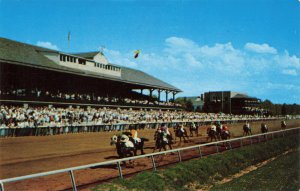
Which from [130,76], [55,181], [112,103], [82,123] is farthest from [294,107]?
[55,181]

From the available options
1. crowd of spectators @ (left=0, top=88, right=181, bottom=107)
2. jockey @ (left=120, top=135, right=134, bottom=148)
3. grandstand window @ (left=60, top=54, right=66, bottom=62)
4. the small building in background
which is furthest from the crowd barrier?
the small building in background

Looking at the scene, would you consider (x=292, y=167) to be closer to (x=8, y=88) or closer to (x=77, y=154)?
(x=77, y=154)

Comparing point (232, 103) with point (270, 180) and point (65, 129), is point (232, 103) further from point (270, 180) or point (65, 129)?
point (270, 180)

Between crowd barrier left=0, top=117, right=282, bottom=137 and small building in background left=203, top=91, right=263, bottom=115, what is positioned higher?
small building in background left=203, top=91, right=263, bottom=115

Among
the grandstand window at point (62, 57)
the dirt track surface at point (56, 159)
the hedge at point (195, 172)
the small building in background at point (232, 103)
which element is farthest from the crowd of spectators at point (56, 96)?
the small building in background at point (232, 103)

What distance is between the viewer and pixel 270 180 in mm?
10609

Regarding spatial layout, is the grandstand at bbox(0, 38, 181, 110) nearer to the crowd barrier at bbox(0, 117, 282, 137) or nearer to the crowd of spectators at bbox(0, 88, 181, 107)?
the crowd of spectators at bbox(0, 88, 181, 107)

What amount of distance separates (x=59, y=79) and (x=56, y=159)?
20.0 m

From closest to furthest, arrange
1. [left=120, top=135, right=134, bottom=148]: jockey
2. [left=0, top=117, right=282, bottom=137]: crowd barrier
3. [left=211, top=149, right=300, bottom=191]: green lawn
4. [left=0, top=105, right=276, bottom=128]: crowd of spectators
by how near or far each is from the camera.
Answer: [left=211, top=149, right=300, bottom=191]: green lawn
[left=120, top=135, right=134, bottom=148]: jockey
[left=0, top=117, right=282, bottom=137]: crowd barrier
[left=0, top=105, right=276, bottom=128]: crowd of spectators

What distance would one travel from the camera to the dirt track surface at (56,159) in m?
9.97

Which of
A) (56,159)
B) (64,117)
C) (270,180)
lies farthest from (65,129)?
(270,180)

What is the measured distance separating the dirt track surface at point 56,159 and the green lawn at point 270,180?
3.21 meters

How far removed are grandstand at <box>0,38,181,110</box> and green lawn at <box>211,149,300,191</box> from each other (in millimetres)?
17985

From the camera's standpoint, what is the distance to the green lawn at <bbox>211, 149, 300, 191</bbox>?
971 cm
